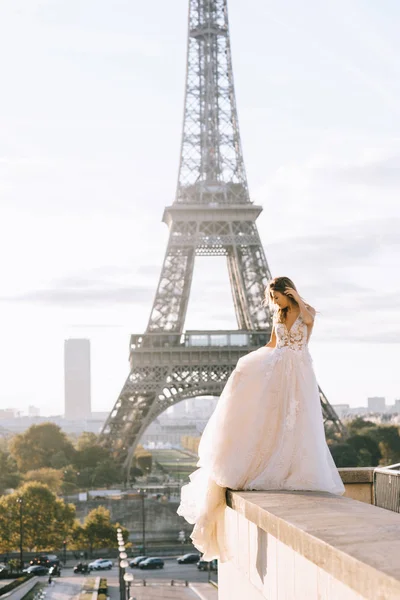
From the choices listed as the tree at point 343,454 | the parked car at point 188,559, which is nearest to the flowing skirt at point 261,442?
the parked car at point 188,559

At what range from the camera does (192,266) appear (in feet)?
183

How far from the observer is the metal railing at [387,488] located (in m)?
9.70

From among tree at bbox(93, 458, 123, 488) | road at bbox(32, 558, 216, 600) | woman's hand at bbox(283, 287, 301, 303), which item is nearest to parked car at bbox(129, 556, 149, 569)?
road at bbox(32, 558, 216, 600)

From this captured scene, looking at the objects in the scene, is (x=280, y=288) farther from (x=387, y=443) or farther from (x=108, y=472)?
(x=387, y=443)

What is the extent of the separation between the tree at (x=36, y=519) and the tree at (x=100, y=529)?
102cm

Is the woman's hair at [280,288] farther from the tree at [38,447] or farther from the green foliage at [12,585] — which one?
the tree at [38,447]

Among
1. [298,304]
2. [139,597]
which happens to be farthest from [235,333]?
[298,304]

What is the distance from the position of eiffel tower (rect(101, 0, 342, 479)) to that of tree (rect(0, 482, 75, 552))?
610 cm

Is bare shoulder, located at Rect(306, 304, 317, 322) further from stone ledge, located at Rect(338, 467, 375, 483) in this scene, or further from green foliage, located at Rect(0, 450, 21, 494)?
green foliage, located at Rect(0, 450, 21, 494)

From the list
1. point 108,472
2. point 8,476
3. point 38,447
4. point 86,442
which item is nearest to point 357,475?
point 108,472

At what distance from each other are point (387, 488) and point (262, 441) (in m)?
3.49

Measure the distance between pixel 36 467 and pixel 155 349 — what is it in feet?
70.3

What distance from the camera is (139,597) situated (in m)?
A: 35.9

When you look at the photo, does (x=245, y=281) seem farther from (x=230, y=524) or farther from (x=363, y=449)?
(x=230, y=524)
